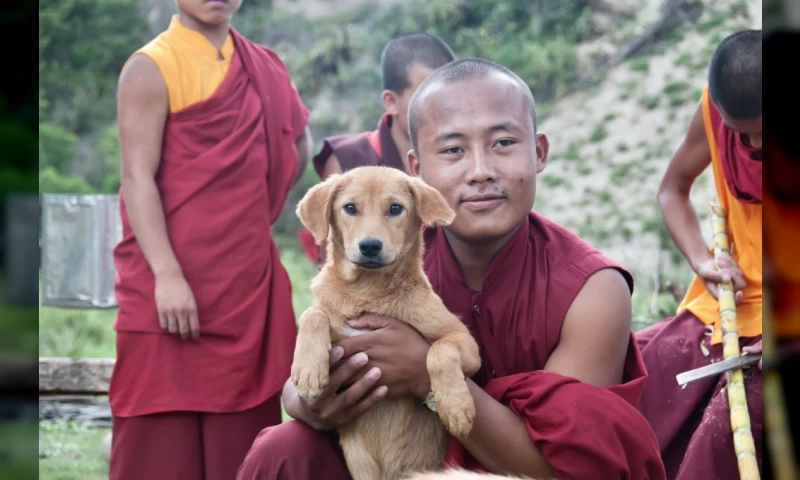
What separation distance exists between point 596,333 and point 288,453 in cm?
89

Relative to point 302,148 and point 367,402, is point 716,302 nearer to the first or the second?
point 367,402

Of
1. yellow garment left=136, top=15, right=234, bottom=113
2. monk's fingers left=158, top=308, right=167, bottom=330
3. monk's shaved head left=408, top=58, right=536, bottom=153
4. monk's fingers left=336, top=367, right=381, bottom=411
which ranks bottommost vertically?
monk's fingers left=158, top=308, right=167, bottom=330

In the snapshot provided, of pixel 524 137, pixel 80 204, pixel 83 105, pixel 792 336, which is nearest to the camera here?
pixel 792 336

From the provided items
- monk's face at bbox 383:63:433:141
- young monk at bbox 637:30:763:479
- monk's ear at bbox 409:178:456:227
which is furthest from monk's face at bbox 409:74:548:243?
monk's face at bbox 383:63:433:141

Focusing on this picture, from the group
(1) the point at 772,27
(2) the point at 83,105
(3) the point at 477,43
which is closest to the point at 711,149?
(1) the point at 772,27

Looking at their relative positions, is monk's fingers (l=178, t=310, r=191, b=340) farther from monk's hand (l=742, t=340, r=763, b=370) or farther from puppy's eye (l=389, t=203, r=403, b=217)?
monk's hand (l=742, t=340, r=763, b=370)

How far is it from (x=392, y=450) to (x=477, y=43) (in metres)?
7.71

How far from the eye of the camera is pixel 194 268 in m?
3.77

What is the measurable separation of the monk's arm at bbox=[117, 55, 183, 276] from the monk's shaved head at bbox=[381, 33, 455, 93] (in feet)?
5.26

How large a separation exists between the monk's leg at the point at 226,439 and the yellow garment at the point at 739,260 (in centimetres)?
190

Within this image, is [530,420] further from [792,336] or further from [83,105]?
[83,105]

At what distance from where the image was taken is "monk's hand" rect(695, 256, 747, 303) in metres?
3.51

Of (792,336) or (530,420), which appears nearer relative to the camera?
(792,336)

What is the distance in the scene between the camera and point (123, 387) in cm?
370
